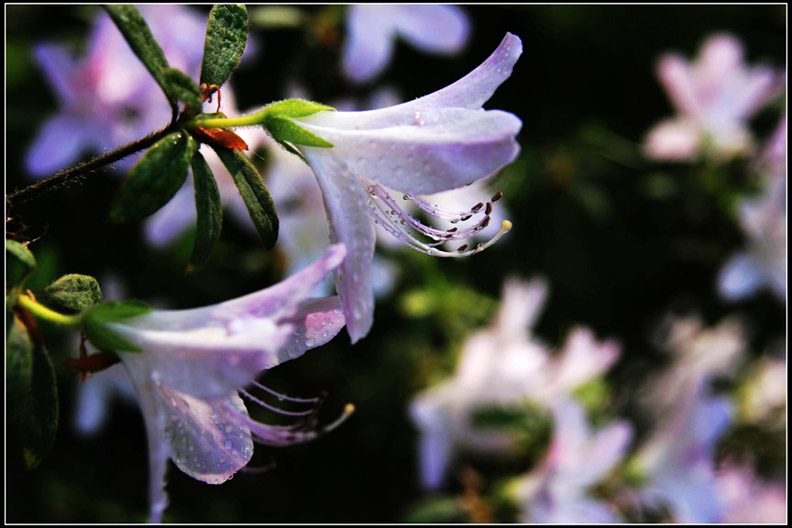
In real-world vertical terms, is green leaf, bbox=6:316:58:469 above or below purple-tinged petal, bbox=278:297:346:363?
below

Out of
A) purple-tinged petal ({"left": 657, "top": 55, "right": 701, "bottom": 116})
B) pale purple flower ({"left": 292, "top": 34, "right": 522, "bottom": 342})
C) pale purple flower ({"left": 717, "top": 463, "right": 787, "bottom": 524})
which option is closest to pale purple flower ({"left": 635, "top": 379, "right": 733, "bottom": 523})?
pale purple flower ({"left": 717, "top": 463, "right": 787, "bottom": 524})

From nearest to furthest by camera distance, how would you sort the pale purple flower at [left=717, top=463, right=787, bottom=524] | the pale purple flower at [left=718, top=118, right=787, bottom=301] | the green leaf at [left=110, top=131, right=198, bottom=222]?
the green leaf at [left=110, top=131, right=198, bottom=222] → the pale purple flower at [left=717, top=463, right=787, bottom=524] → the pale purple flower at [left=718, top=118, right=787, bottom=301]

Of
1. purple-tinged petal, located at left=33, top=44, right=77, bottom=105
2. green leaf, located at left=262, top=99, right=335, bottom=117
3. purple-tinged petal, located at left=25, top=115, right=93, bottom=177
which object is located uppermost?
purple-tinged petal, located at left=33, top=44, right=77, bottom=105

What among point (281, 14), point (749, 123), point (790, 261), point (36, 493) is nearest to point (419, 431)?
point (36, 493)

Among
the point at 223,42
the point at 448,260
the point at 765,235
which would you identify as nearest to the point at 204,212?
the point at 223,42

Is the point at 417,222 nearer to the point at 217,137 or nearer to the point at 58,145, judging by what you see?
the point at 217,137

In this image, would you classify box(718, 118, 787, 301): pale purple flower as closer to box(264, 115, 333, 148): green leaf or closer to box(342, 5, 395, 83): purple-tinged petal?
box(342, 5, 395, 83): purple-tinged petal

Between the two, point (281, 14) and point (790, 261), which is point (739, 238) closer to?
point (790, 261)
